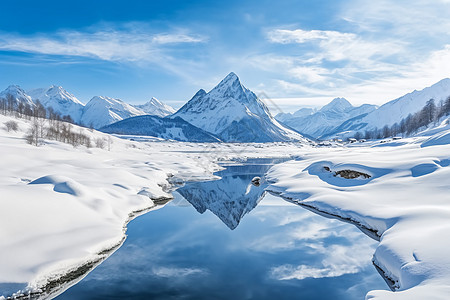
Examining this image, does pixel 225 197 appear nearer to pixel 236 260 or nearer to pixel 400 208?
pixel 236 260

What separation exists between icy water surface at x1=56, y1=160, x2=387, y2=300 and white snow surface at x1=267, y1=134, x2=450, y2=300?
1668mm

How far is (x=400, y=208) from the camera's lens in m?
21.3

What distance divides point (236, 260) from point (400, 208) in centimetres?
1353

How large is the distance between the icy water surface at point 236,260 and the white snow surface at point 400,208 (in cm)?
167

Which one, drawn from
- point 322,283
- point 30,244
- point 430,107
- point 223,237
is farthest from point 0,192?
point 430,107

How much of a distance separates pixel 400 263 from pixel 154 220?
1956cm

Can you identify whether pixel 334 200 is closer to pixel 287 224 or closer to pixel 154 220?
pixel 287 224

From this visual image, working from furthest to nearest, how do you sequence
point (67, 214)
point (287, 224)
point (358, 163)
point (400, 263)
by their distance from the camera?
point (358, 163) → point (287, 224) → point (67, 214) → point (400, 263)

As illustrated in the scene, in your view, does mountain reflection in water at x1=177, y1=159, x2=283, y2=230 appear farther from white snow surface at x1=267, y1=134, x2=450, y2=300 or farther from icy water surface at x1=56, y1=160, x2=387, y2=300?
white snow surface at x1=267, y1=134, x2=450, y2=300

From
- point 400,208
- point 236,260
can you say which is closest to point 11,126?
point 236,260

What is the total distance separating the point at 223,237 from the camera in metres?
22.2

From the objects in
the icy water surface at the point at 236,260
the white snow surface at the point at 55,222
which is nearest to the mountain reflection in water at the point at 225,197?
the icy water surface at the point at 236,260

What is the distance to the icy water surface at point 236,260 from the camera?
13.8 metres

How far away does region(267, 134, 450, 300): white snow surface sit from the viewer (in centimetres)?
1139
